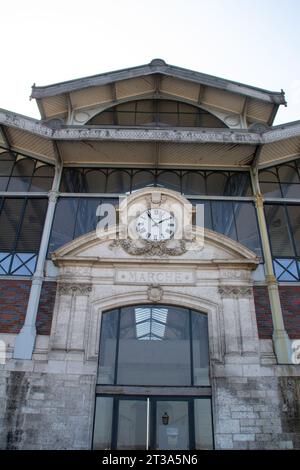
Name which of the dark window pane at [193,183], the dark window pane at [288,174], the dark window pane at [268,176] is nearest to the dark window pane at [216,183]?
the dark window pane at [193,183]

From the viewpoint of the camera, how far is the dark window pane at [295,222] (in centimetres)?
1210

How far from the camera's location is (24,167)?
13.7 m

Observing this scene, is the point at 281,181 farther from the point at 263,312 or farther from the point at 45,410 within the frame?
the point at 45,410

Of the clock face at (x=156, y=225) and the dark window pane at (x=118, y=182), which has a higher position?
the dark window pane at (x=118, y=182)

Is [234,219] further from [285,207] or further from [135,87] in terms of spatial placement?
[135,87]

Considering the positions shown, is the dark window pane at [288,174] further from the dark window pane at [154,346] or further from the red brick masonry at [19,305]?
the red brick masonry at [19,305]

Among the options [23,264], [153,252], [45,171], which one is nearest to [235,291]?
[153,252]

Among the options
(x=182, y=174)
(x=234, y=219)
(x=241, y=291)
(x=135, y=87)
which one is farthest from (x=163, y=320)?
(x=135, y=87)

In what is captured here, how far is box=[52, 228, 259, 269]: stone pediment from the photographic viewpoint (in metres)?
11.3

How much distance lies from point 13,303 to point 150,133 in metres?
6.97

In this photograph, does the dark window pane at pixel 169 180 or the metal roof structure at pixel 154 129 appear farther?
the dark window pane at pixel 169 180

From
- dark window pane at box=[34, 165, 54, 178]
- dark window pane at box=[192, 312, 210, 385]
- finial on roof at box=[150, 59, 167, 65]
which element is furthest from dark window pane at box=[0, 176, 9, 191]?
dark window pane at box=[192, 312, 210, 385]

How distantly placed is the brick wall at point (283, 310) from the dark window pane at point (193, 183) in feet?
13.2

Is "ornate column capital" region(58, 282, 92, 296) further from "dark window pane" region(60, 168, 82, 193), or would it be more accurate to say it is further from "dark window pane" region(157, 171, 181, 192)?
"dark window pane" region(157, 171, 181, 192)
